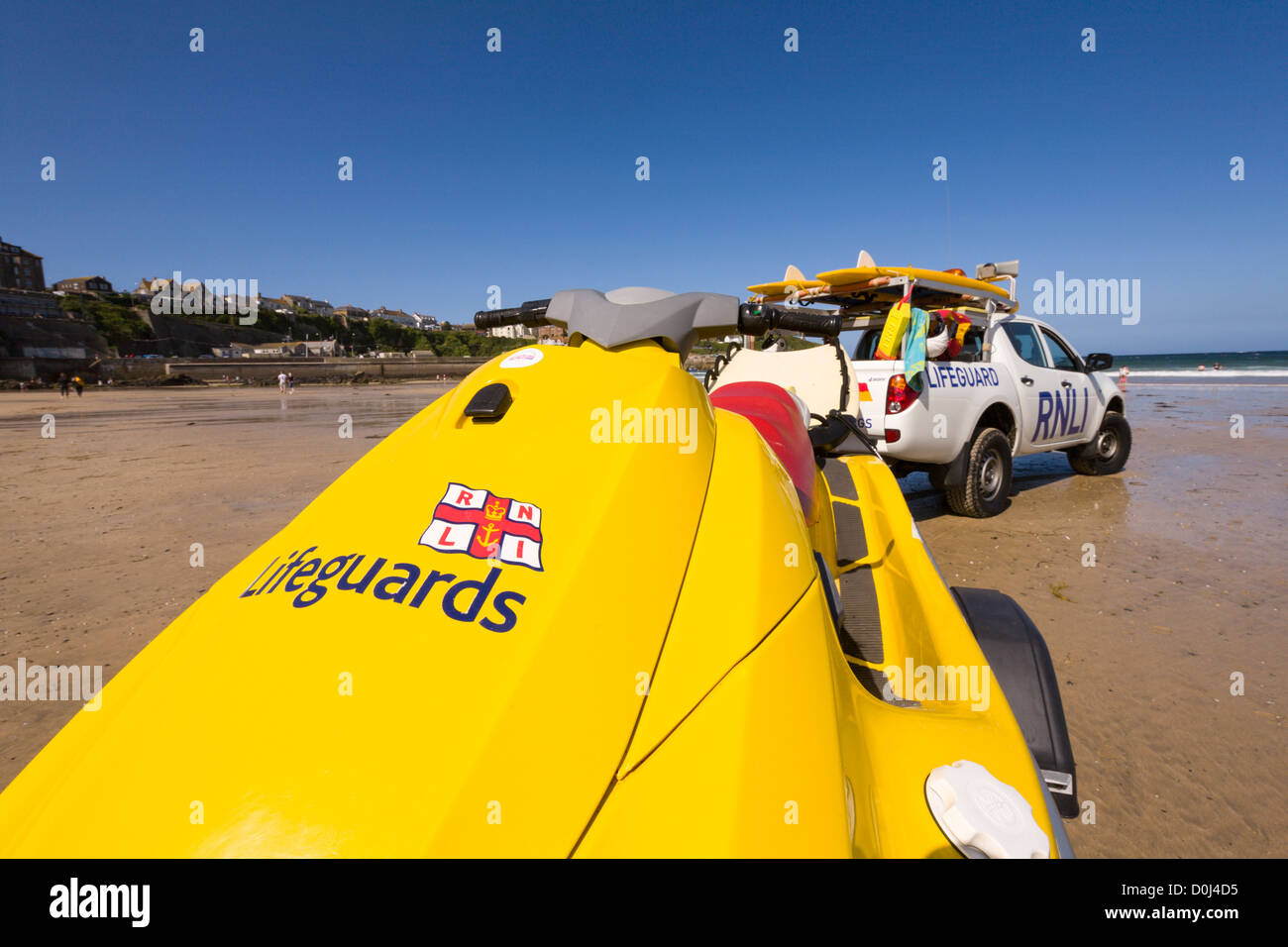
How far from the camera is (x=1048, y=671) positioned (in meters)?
1.67

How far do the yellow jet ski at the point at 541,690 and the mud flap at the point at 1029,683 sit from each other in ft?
0.06

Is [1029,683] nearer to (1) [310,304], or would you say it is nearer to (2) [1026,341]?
(2) [1026,341]

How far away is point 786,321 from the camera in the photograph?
200 cm

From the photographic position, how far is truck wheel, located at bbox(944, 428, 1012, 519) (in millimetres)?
5266

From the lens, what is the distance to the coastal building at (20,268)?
227ft

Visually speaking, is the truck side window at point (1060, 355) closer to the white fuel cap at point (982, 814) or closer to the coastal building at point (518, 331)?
the coastal building at point (518, 331)

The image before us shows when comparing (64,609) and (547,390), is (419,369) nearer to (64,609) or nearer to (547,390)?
(64,609)

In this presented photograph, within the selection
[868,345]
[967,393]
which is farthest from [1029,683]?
[868,345]

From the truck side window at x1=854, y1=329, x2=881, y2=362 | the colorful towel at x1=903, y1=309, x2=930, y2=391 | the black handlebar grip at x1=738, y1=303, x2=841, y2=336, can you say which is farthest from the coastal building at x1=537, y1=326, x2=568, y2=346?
the truck side window at x1=854, y1=329, x2=881, y2=362

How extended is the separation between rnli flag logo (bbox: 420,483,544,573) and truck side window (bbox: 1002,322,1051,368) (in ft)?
21.1

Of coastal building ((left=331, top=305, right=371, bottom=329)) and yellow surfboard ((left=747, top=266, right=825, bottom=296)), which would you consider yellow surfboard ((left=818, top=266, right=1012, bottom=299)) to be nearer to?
yellow surfboard ((left=747, top=266, right=825, bottom=296))

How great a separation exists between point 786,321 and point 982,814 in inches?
57.6
